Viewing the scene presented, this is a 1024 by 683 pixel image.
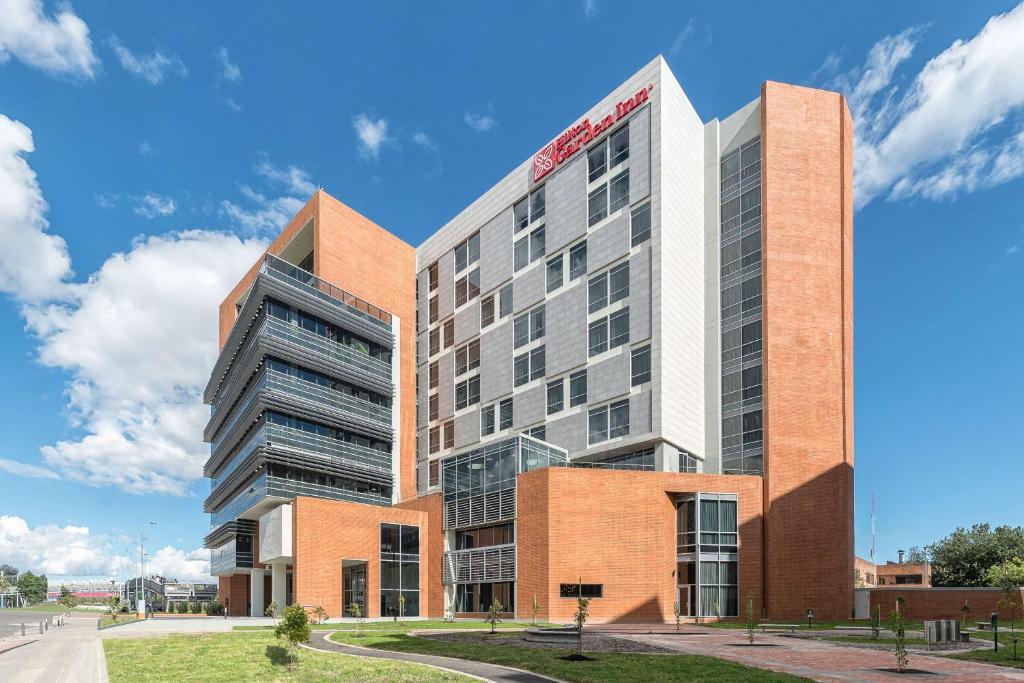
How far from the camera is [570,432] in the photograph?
66000 mm

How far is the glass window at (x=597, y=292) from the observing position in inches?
2584

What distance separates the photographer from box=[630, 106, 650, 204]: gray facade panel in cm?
6312

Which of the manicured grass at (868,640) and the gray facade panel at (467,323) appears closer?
the manicured grass at (868,640)

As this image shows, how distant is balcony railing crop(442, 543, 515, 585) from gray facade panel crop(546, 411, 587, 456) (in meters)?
10.9

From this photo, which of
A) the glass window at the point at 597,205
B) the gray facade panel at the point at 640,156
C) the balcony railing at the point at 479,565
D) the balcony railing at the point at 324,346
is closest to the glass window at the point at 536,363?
the glass window at the point at 597,205

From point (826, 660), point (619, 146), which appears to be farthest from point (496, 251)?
point (826, 660)

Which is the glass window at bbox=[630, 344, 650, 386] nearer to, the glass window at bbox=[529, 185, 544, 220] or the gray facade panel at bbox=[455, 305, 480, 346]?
the glass window at bbox=[529, 185, 544, 220]

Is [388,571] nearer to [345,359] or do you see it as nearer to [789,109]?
[345,359]

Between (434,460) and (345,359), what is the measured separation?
18.7 m

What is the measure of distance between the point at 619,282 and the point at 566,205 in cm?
1071

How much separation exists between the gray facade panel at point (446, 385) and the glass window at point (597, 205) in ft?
79.1

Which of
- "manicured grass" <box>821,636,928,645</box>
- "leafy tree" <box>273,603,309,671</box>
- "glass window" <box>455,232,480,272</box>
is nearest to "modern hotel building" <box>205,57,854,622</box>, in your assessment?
"glass window" <box>455,232,480,272</box>

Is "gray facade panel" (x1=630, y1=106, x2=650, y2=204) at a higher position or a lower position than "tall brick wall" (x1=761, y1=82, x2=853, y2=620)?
higher

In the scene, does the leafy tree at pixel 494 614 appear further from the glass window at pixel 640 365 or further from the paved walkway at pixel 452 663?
the glass window at pixel 640 365
